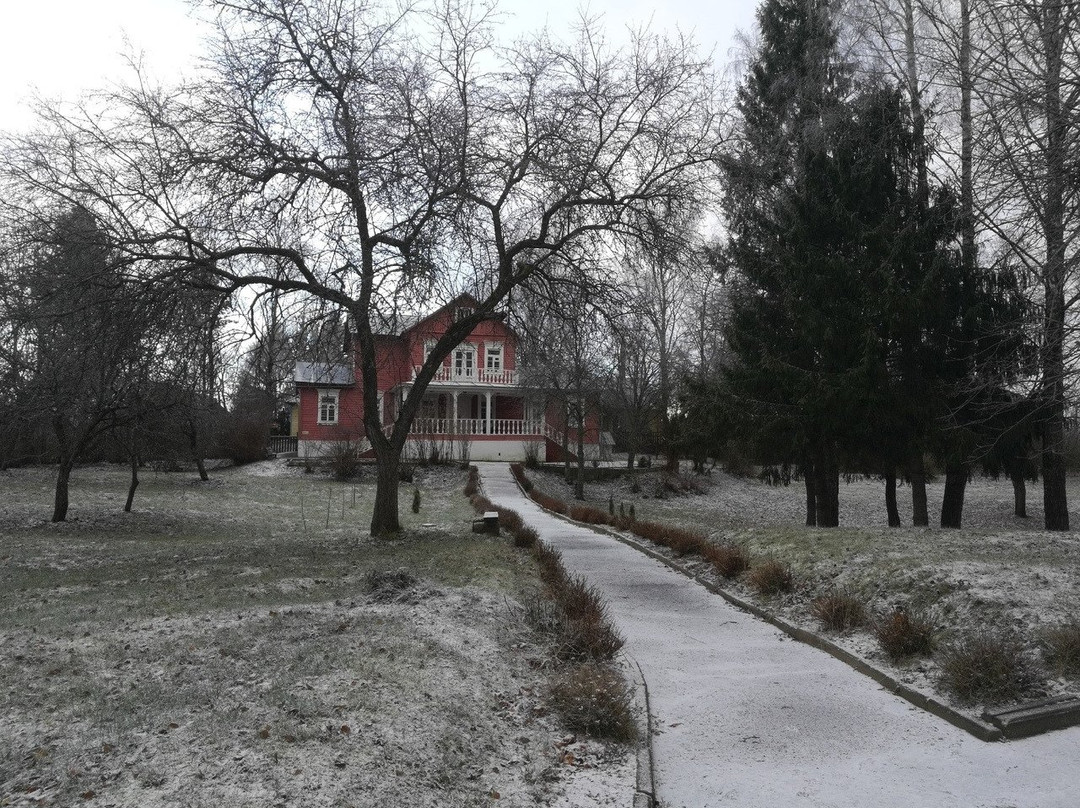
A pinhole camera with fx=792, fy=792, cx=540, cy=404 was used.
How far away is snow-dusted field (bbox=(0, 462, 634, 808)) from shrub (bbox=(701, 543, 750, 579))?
8.41 feet

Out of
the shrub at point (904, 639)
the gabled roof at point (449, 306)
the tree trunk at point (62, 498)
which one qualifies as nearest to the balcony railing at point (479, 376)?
the tree trunk at point (62, 498)

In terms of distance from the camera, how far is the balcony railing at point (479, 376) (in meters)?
40.7

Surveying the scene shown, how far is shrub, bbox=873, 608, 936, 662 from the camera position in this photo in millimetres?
6684

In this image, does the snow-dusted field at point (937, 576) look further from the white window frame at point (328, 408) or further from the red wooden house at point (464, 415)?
the white window frame at point (328, 408)

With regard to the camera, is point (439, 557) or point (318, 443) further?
point (318, 443)

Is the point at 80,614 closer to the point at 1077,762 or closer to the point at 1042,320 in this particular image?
the point at 1077,762

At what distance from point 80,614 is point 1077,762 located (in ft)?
26.6

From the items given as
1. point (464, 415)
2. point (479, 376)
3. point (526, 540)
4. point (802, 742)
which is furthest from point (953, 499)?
point (464, 415)

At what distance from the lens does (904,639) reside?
671 cm

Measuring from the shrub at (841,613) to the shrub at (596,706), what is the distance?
284 cm

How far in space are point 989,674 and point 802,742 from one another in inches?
66.5

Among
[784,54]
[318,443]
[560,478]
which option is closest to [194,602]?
[784,54]

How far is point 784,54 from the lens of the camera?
716 inches

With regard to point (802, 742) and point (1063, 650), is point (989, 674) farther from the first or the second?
point (802, 742)
